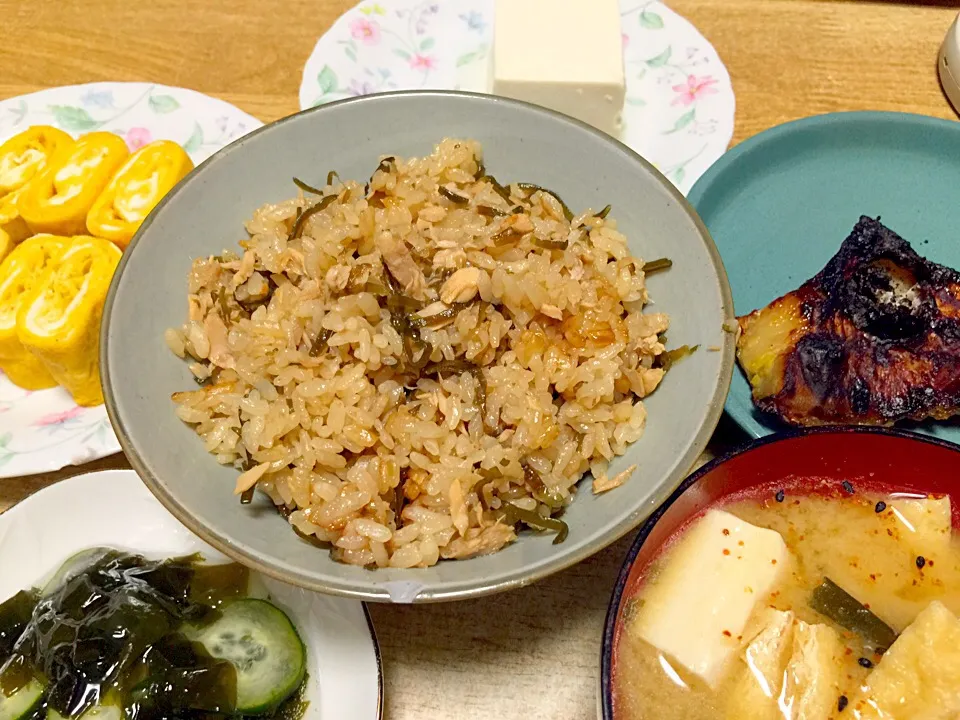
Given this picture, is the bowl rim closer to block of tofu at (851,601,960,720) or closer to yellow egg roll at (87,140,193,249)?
block of tofu at (851,601,960,720)

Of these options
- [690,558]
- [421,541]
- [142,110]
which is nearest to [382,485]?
[421,541]

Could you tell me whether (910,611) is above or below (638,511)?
below

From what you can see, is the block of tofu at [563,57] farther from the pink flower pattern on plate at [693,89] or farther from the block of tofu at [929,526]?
the block of tofu at [929,526]

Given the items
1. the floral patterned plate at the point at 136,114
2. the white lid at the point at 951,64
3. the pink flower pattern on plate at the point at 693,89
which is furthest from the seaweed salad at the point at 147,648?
the white lid at the point at 951,64

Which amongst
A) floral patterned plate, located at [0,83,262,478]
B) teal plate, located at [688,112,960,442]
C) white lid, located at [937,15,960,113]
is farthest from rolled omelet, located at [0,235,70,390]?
white lid, located at [937,15,960,113]

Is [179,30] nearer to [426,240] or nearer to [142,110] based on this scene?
[142,110]

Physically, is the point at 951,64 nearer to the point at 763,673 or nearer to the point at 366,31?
the point at 366,31
